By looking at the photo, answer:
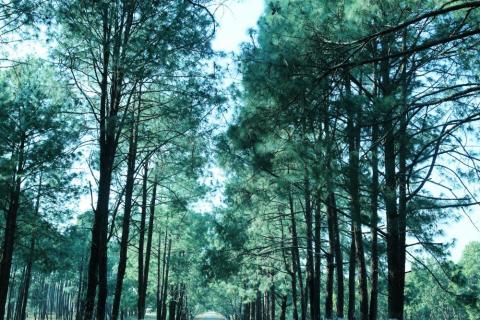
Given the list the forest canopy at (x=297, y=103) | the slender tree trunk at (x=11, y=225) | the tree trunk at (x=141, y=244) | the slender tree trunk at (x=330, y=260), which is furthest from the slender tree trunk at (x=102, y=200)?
the slender tree trunk at (x=11, y=225)

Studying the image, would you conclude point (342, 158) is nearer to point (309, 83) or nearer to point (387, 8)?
point (309, 83)

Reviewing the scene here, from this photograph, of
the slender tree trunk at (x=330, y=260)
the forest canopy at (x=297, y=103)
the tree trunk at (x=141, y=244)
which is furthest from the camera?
the tree trunk at (x=141, y=244)

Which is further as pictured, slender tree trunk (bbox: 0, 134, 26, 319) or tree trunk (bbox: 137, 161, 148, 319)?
slender tree trunk (bbox: 0, 134, 26, 319)

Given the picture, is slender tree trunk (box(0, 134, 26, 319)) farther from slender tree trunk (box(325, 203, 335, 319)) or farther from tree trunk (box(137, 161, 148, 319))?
slender tree trunk (box(325, 203, 335, 319))

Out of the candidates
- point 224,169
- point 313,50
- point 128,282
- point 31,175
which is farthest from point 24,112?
point 128,282

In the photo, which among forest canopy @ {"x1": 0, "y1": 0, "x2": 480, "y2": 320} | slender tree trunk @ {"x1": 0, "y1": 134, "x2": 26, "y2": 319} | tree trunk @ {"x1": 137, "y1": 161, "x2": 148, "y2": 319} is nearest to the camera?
forest canopy @ {"x1": 0, "y1": 0, "x2": 480, "y2": 320}

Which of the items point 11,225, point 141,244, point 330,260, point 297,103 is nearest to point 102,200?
point 297,103

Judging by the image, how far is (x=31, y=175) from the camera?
18375mm

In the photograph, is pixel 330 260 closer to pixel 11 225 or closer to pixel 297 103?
pixel 297 103

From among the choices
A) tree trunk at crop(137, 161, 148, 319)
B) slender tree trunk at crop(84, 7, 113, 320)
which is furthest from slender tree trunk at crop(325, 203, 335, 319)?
slender tree trunk at crop(84, 7, 113, 320)

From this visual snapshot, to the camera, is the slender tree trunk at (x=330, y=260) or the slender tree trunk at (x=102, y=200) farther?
the slender tree trunk at (x=330, y=260)

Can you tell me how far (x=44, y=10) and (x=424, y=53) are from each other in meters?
7.35

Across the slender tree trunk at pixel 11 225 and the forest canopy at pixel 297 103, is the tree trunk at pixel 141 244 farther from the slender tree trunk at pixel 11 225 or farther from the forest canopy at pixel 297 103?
the slender tree trunk at pixel 11 225

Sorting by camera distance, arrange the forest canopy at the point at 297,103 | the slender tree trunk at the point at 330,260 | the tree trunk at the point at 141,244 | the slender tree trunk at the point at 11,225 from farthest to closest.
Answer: the slender tree trunk at the point at 11,225
the tree trunk at the point at 141,244
the slender tree trunk at the point at 330,260
the forest canopy at the point at 297,103
